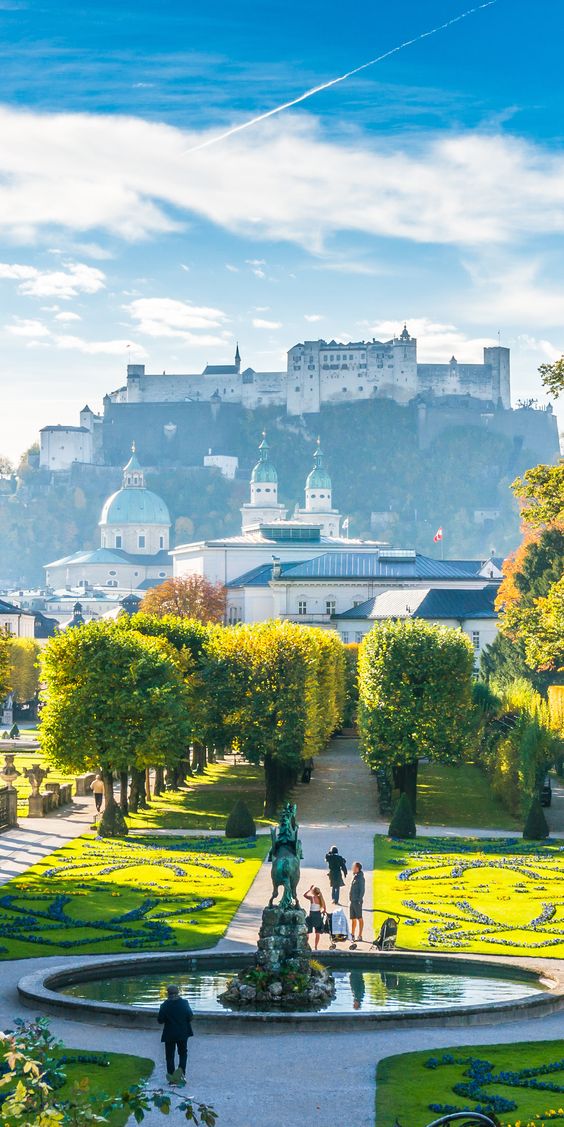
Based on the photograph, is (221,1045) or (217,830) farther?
(217,830)

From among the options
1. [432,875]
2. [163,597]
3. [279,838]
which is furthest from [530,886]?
[163,597]

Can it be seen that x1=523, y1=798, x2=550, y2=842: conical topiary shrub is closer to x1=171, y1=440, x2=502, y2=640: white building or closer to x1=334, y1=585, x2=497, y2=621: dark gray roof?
x1=334, y1=585, x2=497, y2=621: dark gray roof

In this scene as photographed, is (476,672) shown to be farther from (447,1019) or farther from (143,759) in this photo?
(447,1019)

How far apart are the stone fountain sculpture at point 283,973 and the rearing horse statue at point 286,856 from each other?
12cm

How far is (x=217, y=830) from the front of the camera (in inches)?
1870

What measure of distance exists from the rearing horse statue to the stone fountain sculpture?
121mm

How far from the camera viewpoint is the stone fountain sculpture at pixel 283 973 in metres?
22.4

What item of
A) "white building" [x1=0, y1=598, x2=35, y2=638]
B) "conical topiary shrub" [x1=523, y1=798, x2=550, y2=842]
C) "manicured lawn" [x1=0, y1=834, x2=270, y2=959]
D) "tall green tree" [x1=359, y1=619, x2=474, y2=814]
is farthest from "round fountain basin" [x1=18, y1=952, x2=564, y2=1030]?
"white building" [x1=0, y1=598, x2=35, y2=638]

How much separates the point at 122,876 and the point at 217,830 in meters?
10.8

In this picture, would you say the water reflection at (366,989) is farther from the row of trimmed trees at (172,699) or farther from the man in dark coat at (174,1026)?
the row of trimmed trees at (172,699)

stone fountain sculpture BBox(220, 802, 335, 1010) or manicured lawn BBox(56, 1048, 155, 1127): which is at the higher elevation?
stone fountain sculpture BBox(220, 802, 335, 1010)

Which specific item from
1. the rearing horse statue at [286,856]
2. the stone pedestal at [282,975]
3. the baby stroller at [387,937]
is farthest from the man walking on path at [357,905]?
the stone pedestal at [282,975]

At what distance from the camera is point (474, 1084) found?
18.4 m

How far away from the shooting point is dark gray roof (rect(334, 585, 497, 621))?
108625 millimetres
